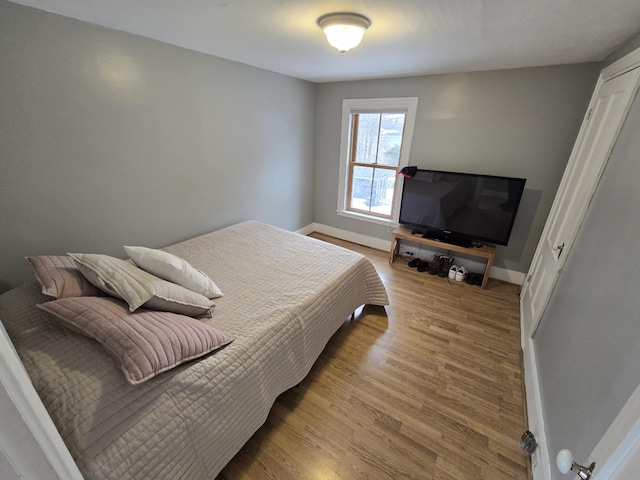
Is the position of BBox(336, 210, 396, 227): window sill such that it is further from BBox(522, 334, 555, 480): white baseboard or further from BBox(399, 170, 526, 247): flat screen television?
BBox(522, 334, 555, 480): white baseboard

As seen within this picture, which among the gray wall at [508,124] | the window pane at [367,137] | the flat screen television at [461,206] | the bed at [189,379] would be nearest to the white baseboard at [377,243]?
the gray wall at [508,124]

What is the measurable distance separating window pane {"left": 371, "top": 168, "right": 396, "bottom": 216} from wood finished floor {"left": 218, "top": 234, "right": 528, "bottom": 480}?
1.68 m

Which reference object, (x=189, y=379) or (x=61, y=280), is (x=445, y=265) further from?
(x=61, y=280)

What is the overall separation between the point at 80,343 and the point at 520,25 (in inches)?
109

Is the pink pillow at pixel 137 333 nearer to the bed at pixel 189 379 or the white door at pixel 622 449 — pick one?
the bed at pixel 189 379

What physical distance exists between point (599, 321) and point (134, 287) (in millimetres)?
2078

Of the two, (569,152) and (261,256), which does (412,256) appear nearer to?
(569,152)

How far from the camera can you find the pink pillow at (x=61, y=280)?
50.0 inches

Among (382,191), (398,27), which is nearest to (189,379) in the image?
(398,27)

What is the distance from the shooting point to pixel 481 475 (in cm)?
136

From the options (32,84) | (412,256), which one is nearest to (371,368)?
(412,256)

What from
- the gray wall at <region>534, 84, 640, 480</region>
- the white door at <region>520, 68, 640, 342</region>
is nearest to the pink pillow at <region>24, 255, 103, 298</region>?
the gray wall at <region>534, 84, 640, 480</region>

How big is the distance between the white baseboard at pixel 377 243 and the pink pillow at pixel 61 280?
2.92 meters

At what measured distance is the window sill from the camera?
3.72m
